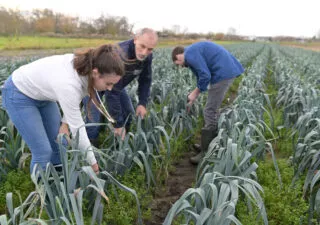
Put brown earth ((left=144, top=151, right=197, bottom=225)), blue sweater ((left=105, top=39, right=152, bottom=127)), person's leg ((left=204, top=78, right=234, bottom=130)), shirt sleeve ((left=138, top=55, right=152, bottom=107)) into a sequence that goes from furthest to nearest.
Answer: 1. person's leg ((left=204, top=78, right=234, bottom=130))
2. shirt sleeve ((left=138, top=55, right=152, bottom=107))
3. blue sweater ((left=105, top=39, right=152, bottom=127))
4. brown earth ((left=144, top=151, right=197, bottom=225))

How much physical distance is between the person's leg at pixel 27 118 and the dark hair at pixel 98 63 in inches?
21.5

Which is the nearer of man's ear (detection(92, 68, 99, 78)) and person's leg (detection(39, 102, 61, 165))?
man's ear (detection(92, 68, 99, 78))

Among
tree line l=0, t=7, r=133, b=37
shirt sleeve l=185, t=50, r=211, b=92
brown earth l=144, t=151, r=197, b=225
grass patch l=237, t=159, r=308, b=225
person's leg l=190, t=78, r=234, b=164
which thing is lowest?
brown earth l=144, t=151, r=197, b=225

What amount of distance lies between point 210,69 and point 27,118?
2099 millimetres

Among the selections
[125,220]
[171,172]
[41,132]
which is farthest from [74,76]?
[171,172]

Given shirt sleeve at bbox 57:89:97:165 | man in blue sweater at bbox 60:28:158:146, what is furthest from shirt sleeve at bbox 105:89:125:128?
shirt sleeve at bbox 57:89:97:165

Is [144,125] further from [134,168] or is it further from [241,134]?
[241,134]

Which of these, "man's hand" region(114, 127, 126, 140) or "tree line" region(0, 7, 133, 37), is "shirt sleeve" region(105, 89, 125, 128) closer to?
"man's hand" region(114, 127, 126, 140)

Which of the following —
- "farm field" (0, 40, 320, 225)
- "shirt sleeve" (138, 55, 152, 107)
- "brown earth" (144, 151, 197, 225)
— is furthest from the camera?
"shirt sleeve" (138, 55, 152, 107)

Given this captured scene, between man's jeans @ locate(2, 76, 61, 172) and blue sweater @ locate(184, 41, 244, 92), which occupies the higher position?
blue sweater @ locate(184, 41, 244, 92)

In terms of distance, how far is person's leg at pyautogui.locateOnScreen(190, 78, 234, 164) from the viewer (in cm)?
350

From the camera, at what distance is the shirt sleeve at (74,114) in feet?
5.72

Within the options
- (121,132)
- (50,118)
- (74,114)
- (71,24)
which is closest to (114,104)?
(121,132)

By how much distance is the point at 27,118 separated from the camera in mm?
2074
